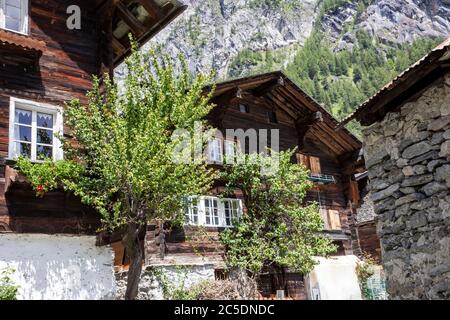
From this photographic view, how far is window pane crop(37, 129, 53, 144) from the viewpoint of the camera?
12039mm

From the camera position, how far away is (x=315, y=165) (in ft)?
72.8

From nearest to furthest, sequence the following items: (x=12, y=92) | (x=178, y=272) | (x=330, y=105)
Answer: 1. (x=12, y=92)
2. (x=178, y=272)
3. (x=330, y=105)

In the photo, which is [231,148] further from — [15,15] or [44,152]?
[15,15]

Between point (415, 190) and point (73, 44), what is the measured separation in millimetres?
10066

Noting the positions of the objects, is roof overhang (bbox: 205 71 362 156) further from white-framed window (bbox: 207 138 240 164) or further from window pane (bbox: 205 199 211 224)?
window pane (bbox: 205 199 211 224)

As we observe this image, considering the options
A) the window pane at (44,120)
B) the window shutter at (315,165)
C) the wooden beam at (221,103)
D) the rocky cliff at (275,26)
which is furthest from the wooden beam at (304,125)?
the rocky cliff at (275,26)

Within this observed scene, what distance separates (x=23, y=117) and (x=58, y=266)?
3758mm

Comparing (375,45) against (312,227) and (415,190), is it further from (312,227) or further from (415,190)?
(415,190)

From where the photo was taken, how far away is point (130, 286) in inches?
439

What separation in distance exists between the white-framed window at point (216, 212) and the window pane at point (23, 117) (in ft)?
22.5

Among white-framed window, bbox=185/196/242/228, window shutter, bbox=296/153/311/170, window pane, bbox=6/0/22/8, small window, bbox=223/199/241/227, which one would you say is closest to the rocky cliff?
window shutter, bbox=296/153/311/170

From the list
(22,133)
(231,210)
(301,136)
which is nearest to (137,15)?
(22,133)

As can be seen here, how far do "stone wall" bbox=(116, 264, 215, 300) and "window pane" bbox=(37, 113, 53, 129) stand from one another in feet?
18.0
